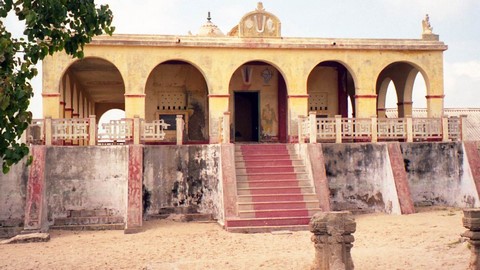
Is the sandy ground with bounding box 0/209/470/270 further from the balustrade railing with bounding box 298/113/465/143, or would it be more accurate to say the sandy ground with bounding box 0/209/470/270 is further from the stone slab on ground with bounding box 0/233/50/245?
the balustrade railing with bounding box 298/113/465/143

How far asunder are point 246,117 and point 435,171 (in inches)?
303

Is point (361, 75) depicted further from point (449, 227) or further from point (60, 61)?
point (60, 61)

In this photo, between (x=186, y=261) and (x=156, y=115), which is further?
(x=156, y=115)

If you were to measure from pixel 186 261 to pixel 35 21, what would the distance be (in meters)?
5.73

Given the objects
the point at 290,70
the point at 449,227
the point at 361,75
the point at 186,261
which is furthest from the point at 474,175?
the point at 186,261

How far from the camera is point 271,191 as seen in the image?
1487cm

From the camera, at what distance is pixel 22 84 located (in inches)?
272

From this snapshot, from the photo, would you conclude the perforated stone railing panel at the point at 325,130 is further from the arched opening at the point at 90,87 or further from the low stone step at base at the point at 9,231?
the low stone step at base at the point at 9,231

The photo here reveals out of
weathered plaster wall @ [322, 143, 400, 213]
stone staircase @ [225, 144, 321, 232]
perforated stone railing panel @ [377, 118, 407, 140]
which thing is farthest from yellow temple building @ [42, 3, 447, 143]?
weathered plaster wall @ [322, 143, 400, 213]

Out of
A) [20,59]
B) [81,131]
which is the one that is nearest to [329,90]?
[81,131]

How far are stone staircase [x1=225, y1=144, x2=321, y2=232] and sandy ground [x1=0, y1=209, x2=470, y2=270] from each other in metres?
0.52

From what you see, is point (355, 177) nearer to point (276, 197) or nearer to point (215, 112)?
point (276, 197)

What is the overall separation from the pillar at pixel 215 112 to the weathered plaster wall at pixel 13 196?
19.4ft

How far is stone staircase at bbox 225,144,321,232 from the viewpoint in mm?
13805
